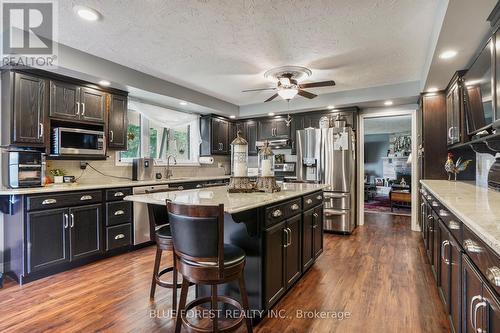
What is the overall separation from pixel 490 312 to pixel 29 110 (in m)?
3.95

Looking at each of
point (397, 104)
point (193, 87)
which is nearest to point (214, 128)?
point (193, 87)

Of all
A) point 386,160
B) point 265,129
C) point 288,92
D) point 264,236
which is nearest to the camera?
point 264,236

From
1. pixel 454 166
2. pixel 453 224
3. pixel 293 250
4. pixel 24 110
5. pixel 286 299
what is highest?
pixel 24 110

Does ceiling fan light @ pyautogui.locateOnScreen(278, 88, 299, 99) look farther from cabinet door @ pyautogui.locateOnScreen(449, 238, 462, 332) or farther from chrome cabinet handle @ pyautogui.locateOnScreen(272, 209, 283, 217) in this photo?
cabinet door @ pyautogui.locateOnScreen(449, 238, 462, 332)

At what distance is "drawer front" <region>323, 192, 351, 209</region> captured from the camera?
4621 millimetres

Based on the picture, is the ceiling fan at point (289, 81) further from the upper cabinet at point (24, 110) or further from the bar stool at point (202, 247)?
the upper cabinet at point (24, 110)

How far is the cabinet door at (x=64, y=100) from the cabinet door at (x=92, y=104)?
0.06m

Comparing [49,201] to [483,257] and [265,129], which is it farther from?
[265,129]

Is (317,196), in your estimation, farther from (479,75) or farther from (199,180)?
(199,180)

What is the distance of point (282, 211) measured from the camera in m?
2.21

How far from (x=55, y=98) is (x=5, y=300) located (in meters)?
2.10

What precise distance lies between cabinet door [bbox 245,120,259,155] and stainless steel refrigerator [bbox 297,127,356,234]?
1.42 metres

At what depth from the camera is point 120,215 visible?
11.4 ft

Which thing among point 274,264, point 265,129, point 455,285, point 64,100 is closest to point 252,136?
point 265,129
